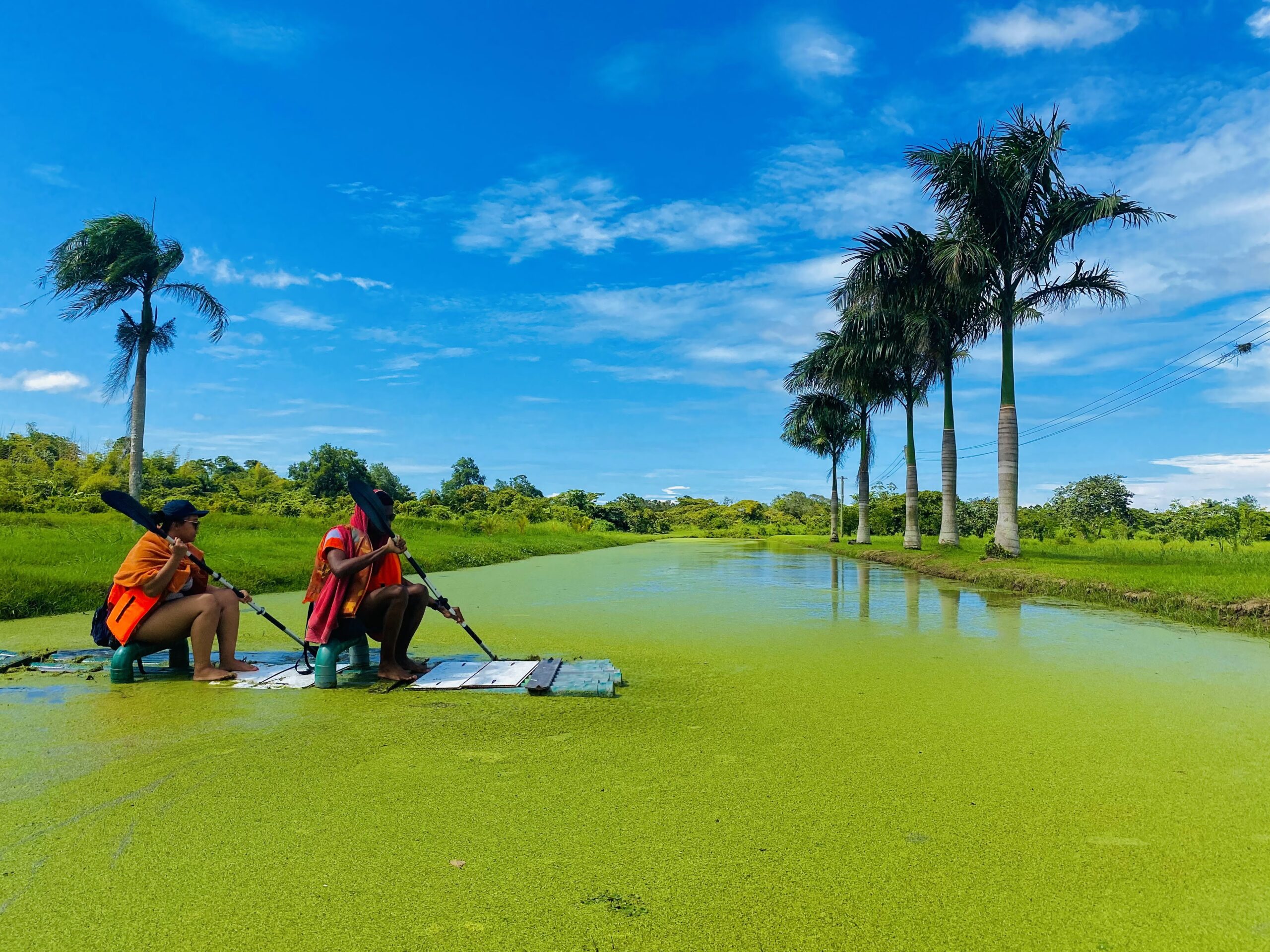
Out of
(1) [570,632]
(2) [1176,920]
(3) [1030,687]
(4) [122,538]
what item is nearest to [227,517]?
(4) [122,538]

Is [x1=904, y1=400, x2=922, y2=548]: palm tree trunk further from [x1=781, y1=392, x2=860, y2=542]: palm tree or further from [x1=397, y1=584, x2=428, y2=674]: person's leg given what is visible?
[x1=397, y1=584, x2=428, y2=674]: person's leg

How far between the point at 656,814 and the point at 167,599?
330 cm

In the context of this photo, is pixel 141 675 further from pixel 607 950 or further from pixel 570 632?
pixel 607 950

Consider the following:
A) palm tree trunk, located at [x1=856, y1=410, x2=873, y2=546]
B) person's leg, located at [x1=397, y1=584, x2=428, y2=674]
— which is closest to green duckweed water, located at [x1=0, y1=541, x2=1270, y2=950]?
person's leg, located at [x1=397, y1=584, x2=428, y2=674]

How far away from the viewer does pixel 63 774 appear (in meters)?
2.55

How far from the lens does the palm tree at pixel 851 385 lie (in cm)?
2028

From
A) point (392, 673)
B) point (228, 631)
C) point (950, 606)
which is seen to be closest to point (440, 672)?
point (392, 673)

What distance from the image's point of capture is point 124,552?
9.79 meters

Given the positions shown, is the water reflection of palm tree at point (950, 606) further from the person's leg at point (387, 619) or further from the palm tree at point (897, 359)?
the palm tree at point (897, 359)

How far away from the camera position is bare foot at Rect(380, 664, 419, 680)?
404 centimetres

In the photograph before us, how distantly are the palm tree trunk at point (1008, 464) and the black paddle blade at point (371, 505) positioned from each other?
1137 centimetres

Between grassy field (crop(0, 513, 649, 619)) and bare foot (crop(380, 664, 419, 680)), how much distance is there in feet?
15.9

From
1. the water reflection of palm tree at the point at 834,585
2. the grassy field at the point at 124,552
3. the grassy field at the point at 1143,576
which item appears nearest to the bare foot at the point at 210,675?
the grassy field at the point at 124,552

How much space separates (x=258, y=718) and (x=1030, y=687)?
4.18 m
